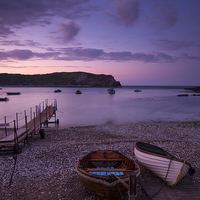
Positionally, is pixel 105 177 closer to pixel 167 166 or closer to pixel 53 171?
pixel 167 166

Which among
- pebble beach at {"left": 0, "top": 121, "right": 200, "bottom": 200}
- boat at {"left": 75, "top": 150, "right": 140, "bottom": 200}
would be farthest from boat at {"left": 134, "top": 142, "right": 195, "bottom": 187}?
boat at {"left": 75, "top": 150, "right": 140, "bottom": 200}

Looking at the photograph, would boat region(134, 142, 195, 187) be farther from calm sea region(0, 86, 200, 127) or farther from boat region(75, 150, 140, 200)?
calm sea region(0, 86, 200, 127)

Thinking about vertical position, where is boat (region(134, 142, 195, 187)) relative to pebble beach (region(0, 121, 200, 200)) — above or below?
above

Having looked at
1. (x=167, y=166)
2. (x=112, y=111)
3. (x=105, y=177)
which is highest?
(x=105, y=177)

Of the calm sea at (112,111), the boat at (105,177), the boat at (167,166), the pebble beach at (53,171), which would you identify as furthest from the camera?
the calm sea at (112,111)

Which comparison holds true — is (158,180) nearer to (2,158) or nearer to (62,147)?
(62,147)

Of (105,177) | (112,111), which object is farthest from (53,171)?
(112,111)

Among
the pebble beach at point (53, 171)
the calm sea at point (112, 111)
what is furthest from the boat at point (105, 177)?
the calm sea at point (112, 111)

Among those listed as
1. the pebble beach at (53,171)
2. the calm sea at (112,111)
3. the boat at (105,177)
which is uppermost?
the boat at (105,177)

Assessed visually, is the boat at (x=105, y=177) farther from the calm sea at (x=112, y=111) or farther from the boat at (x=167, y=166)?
the calm sea at (x=112, y=111)

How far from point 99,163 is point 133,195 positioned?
343cm

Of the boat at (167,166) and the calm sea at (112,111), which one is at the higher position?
the boat at (167,166)

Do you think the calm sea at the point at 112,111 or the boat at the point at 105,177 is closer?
the boat at the point at 105,177

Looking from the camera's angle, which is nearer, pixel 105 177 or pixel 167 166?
pixel 105 177
